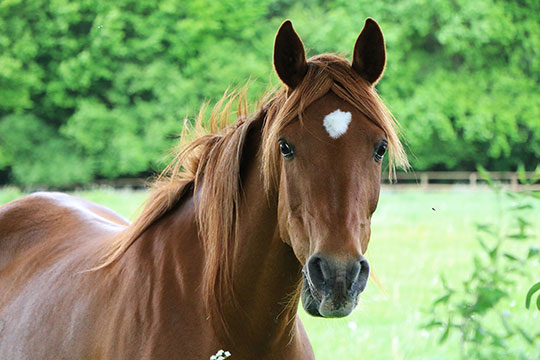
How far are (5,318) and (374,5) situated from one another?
28336mm

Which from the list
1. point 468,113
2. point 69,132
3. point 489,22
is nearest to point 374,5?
point 489,22

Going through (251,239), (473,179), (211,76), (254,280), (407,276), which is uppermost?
(211,76)

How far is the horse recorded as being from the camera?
6.54 feet

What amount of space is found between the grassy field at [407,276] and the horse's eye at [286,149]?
2.05ft

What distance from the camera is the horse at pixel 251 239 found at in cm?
199

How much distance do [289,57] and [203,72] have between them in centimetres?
2455

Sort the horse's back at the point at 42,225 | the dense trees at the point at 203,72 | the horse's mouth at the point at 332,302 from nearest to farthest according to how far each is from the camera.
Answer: the horse's mouth at the point at 332,302, the horse's back at the point at 42,225, the dense trees at the point at 203,72

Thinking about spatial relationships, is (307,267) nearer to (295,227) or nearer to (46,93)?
(295,227)

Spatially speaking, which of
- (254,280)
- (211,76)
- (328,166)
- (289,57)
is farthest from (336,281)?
(211,76)

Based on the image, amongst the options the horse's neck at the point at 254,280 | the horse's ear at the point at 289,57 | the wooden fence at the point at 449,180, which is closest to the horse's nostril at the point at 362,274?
the horse's neck at the point at 254,280

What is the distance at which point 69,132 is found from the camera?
1012 inches

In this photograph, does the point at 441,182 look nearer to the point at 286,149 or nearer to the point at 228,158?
the point at 228,158

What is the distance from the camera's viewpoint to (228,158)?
7.74 feet

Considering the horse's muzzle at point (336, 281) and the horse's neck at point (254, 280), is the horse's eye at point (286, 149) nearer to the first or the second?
the horse's neck at point (254, 280)
